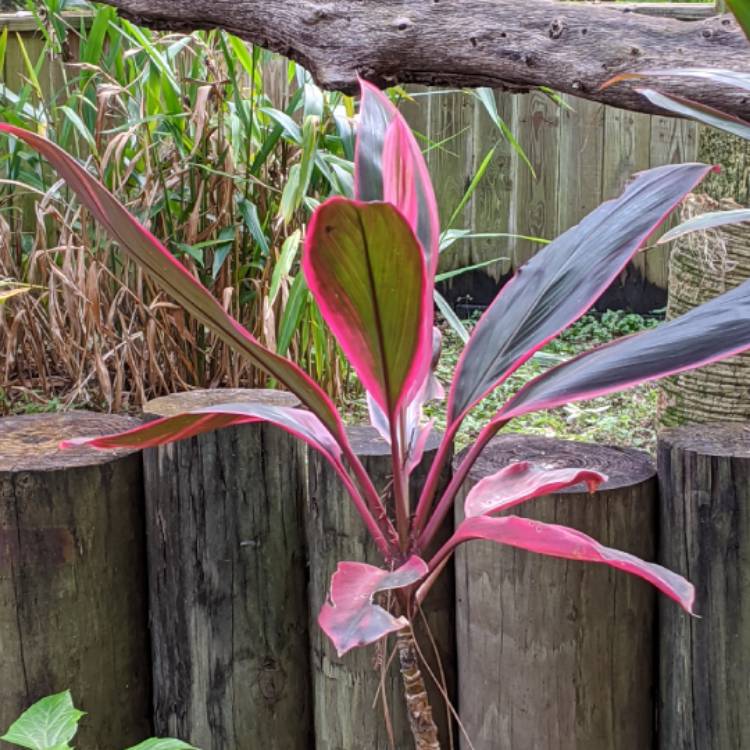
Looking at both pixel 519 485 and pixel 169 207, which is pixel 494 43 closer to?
pixel 519 485

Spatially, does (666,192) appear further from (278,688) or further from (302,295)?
(302,295)

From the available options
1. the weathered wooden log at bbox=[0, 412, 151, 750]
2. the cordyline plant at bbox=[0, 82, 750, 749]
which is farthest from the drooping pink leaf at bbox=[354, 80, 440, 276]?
the weathered wooden log at bbox=[0, 412, 151, 750]

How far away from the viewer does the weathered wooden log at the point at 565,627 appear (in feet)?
4.87

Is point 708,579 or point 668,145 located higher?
point 668,145

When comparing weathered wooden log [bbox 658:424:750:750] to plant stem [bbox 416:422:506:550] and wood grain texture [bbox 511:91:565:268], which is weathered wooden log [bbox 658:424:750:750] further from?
wood grain texture [bbox 511:91:565:268]

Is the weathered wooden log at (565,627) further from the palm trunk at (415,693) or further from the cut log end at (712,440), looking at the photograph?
the palm trunk at (415,693)

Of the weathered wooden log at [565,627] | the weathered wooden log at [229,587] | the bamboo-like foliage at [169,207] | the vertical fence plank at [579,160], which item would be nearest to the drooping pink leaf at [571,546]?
the weathered wooden log at [565,627]

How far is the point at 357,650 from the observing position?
163cm

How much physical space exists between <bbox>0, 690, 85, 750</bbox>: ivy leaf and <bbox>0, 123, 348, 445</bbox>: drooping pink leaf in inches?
23.9

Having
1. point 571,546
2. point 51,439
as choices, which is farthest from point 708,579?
point 51,439

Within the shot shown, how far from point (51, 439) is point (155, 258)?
0.90 m

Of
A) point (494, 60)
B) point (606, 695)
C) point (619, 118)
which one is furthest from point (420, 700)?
point (619, 118)

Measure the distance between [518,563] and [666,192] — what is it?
0.64 metres

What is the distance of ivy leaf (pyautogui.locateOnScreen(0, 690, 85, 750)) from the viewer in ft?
4.25
